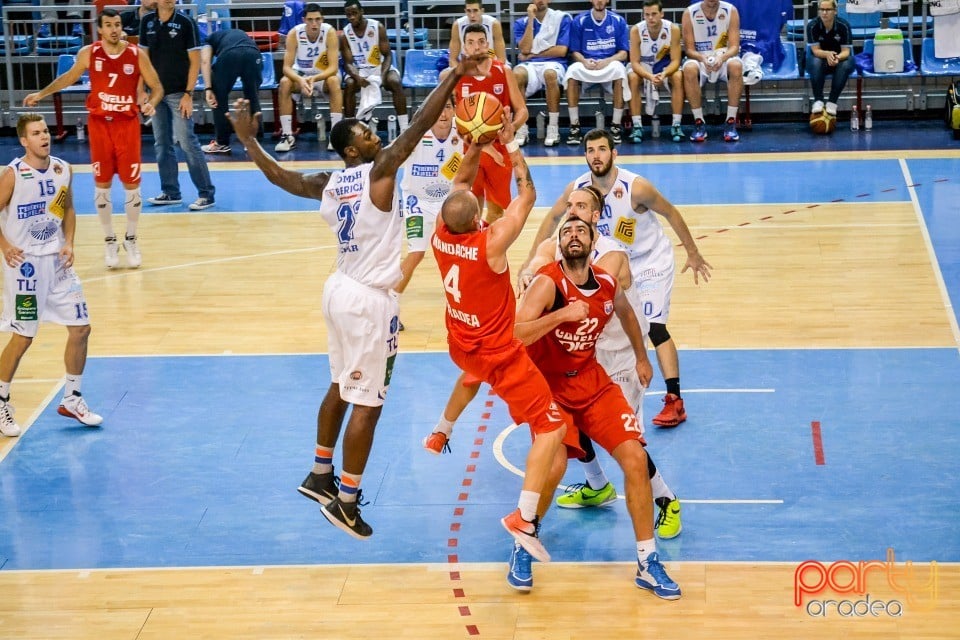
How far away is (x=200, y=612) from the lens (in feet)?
21.3

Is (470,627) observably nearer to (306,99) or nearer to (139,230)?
(139,230)

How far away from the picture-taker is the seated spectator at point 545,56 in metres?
18.6

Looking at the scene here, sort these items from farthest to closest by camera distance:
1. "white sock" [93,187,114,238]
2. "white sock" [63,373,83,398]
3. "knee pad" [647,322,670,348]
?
"white sock" [93,187,114,238]
"white sock" [63,373,83,398]
"knee pad" [647,322,670,348]

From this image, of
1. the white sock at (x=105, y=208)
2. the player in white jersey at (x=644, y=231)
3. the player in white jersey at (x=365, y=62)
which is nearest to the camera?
the player in white jersey at (x=644, y=231)

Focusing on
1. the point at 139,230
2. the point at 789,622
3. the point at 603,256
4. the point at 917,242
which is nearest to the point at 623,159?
the point at 917,242

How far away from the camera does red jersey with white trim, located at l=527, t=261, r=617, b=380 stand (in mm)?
6785

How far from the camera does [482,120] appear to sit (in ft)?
23.9

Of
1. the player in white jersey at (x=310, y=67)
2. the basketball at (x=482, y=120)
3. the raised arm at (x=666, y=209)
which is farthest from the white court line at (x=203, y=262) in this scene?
the basketball at (x=482, y=120)

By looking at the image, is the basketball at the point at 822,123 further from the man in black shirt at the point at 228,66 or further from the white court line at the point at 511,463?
the white court line at the point at 511,463

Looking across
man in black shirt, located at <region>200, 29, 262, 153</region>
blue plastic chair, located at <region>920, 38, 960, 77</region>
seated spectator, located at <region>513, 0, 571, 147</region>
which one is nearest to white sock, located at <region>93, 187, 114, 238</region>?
man in black shirt, located at <region>200, 29, 262, 153</region>

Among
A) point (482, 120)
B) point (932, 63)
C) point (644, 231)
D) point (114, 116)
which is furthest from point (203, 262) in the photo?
point (932, 63)

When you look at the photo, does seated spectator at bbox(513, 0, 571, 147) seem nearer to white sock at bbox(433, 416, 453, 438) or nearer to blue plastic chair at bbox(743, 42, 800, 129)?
blue plastic chair at bbox(743, 42, 800, 129)

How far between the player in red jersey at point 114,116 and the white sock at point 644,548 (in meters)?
8.09

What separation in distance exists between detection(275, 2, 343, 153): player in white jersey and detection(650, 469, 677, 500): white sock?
1249cm
